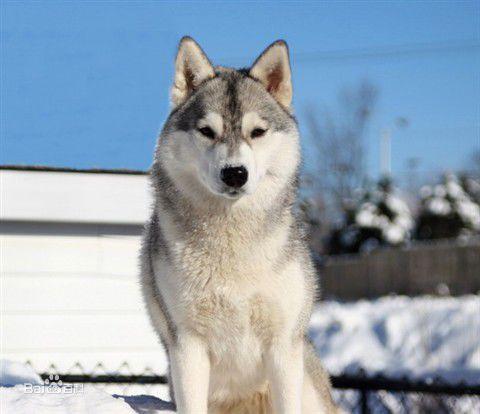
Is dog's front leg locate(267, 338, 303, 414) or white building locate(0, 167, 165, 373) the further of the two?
white building locate(0, 167, 165, 373)

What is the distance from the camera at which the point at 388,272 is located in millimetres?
24406

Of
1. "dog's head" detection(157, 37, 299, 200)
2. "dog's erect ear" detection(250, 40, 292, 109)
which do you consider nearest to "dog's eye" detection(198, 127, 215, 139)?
"dog's head" detection(157, 37, 299, 200)

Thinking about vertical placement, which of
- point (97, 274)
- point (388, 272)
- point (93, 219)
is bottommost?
point (388, 272)

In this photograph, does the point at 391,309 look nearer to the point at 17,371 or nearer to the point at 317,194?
the point at 17,371

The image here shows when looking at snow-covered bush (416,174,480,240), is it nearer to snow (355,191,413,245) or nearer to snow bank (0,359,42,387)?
snow (355,191,413,245)

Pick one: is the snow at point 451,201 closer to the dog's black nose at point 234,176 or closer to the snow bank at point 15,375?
the snow bank at point 15,375

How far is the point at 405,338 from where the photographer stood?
15523 mm

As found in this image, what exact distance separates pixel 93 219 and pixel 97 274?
0.52 metres

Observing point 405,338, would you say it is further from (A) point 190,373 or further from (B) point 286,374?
(A) point 190,373

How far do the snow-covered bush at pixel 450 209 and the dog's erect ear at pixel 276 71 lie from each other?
2247cm

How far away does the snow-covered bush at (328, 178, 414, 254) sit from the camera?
88.4 ft

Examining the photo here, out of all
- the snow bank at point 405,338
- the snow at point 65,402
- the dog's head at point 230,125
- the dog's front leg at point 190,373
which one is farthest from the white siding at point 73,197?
the snow bank at point 405,338

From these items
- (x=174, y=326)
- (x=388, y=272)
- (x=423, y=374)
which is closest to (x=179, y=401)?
(x=174, y=326)

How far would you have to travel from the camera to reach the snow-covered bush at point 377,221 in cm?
2694
